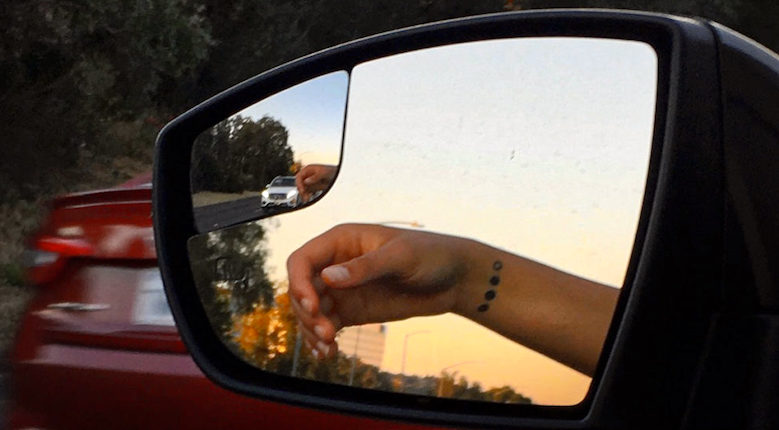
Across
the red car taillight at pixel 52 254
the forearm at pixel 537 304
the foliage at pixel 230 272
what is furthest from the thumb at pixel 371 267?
the red car taillight at pixel 52 254

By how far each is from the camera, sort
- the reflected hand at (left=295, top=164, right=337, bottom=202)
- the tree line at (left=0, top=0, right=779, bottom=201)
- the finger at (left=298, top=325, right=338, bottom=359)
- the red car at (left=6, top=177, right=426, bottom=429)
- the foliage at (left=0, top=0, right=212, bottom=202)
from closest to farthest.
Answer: the finger at (left=298, top=325, right=338, bottom=359) < the reflected hand at (left=295, top=164, right=337, bottom=202) < the red car at (left=6, top=177, right=426, bottom=429) < the foliage at (left=0, top=0, right=212, bottom=202) < the tree line at (left=0, top=0, right=779, bottom=201)

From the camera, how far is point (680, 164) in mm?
1837

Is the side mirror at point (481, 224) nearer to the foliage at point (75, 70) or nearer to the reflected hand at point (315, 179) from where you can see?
the reflected hand at point (315, 179)

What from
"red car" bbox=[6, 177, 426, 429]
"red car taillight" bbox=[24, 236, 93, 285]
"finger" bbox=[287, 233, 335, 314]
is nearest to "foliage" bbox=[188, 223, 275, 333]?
"finger" bbox=[287, 233, 335, 314]

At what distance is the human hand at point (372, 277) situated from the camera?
6.71ft

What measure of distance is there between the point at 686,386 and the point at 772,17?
2953cm

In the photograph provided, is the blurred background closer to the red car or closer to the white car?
the red car

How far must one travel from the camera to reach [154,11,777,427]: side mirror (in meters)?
1.84

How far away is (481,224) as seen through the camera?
6.78 feet

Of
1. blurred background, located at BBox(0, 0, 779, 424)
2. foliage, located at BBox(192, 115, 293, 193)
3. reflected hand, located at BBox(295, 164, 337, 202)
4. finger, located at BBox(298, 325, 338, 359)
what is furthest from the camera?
blurred background, located at BBox(0, 0, 779, 424)

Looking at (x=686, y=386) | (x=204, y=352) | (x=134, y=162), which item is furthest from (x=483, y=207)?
(x=134, y=162)

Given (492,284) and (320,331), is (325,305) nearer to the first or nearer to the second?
(320,331)

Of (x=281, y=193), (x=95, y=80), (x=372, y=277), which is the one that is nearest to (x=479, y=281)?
(x=372, y=277)

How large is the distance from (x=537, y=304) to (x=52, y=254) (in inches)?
83.1
